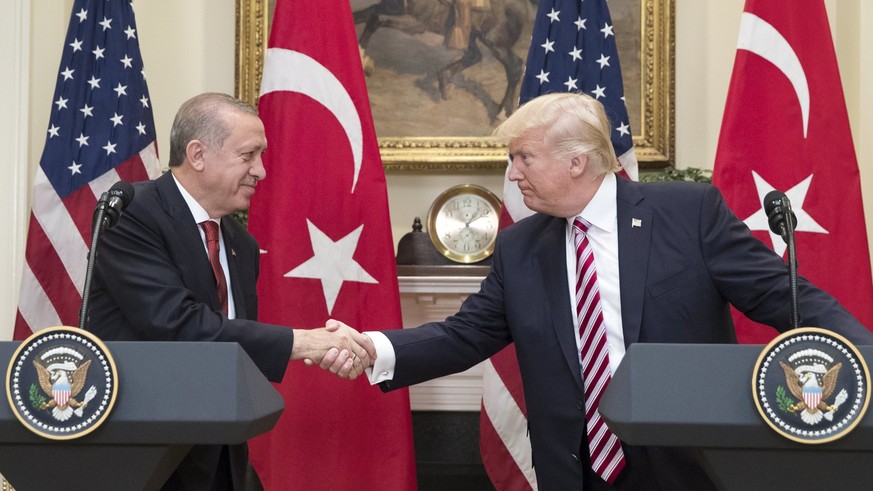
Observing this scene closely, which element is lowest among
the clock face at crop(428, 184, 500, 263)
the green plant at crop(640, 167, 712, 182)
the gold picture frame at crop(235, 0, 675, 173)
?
the clock face at crop(428, 184, 500, 263)

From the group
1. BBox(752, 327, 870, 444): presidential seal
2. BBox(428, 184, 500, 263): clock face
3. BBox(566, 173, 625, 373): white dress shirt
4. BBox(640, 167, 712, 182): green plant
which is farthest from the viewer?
BBox(428, 184, 500, 263): clock face

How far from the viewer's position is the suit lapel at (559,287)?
2729 millimetres

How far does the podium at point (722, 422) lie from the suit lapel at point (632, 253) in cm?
72

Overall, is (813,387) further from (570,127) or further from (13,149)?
(13,149)

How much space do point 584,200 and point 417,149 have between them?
244 cm

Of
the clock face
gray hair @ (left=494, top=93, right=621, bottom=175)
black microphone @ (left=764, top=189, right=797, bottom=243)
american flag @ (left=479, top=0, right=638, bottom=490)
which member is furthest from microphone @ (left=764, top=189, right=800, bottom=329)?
the clock face

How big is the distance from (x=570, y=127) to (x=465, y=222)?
7.11 feet

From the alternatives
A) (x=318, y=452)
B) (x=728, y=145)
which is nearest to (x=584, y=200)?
(x=728, y=145)

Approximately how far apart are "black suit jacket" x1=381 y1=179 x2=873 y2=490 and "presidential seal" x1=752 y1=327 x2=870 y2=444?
0.65 m

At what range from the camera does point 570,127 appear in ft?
9.77

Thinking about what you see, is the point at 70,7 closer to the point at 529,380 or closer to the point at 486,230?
Result: the point at 486,230

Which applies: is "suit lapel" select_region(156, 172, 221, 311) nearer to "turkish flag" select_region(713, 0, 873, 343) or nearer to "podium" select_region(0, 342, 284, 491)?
"podium" select_region(0, 342, 284, 491)

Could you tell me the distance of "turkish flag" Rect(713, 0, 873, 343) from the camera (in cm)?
404

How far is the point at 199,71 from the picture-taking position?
18.0ft
